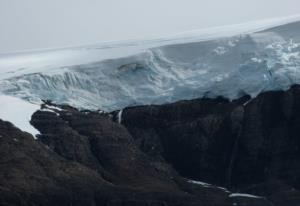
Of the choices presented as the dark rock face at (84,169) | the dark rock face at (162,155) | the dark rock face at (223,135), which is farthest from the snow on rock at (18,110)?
the dark rock face at (223,135)

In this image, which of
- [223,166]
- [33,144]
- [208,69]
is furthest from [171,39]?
[33,144]

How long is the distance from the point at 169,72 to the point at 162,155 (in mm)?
6310

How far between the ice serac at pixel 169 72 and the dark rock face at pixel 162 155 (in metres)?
1.52

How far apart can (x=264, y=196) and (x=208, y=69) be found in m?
11.4

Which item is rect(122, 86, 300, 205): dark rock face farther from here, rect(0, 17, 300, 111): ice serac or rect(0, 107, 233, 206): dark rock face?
rect(0, 107, 233, 206): dark rock face

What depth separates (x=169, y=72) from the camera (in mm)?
63656

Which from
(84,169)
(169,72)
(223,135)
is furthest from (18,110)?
(223,135)

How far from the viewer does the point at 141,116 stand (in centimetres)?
6372

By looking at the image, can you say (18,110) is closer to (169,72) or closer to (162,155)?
(162,155)

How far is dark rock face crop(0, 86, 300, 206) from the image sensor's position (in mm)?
52906

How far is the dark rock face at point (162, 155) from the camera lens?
52.9 m

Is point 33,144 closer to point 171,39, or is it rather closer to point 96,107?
point 96,107

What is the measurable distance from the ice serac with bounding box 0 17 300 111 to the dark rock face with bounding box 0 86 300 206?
1.52m

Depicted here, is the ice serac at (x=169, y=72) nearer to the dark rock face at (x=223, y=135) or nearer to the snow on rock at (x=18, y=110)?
the snow on rock at (x=18, y=110)
